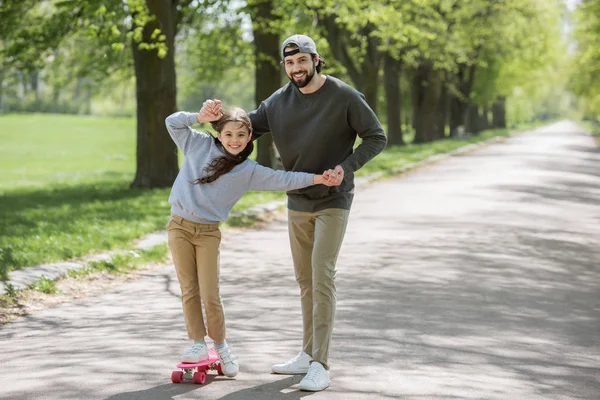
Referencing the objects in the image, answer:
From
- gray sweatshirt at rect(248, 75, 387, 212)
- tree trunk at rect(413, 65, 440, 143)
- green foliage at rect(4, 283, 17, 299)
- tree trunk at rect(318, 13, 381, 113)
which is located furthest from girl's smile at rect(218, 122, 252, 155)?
tree trunk at rect(413, 65, 440, 143)

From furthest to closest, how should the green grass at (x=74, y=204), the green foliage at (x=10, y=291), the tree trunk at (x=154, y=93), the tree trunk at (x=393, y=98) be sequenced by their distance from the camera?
the tree trunk at (x=393, y=98) → the tree trunk at (x=154, y=93) → the green grass at (x=74, y=204) → the green foliage at (x=10, y=291)

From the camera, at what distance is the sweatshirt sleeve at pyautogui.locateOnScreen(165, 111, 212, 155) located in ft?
20.2

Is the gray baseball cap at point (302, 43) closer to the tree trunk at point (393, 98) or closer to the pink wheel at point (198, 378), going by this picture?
the pink wheel at point (198, 378)

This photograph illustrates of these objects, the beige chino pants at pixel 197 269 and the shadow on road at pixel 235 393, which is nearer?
the shadow on road at pixel 235 393

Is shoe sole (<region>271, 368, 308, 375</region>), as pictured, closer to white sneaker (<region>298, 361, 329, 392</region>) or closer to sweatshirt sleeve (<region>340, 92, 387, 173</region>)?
white sneaker (<region>298, 361, 329, 392</region>)

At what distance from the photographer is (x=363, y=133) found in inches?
242

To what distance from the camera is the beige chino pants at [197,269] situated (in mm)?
6117

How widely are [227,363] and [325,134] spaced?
4.68ft

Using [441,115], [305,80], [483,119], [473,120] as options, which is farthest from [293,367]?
[483,119]

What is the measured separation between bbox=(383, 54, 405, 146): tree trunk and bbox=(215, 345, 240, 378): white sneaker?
38.5 metres

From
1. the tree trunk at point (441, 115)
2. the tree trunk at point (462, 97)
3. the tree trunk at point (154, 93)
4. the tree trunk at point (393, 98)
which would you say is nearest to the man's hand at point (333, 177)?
the tree trunk at point (154, 93)

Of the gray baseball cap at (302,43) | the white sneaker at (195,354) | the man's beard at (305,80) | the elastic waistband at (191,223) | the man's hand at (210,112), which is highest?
the gray baseball cap at (302,43)

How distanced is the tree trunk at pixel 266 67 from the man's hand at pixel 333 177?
17384 mm

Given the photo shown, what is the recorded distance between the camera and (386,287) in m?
9.88
